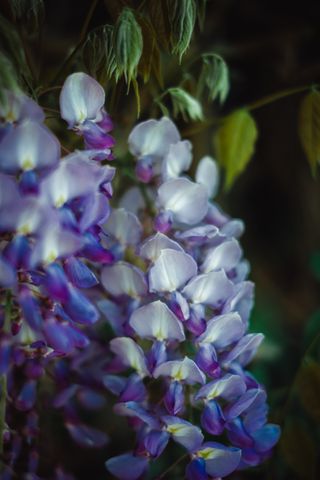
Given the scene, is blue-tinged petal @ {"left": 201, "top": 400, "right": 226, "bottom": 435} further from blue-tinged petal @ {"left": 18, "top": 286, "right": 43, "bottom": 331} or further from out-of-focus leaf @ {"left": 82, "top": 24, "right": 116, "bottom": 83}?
out-of-focus leaf @ {"left": 82, "top": 24, "right": 116, "bottom": 83}

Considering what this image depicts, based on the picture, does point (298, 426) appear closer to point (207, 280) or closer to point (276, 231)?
point (207, 280)

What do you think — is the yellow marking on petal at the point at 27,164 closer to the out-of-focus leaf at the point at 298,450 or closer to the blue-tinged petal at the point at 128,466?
the blue-tinged petal at the point at 128,466

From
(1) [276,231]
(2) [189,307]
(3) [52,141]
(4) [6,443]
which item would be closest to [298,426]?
(2) [189,307]

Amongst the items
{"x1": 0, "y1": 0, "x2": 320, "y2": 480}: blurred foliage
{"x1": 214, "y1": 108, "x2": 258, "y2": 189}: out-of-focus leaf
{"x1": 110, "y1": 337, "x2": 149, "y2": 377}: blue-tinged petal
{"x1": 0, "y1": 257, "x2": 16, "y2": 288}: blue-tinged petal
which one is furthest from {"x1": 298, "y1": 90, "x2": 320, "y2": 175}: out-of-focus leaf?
{"x1": 0, "y1": 257, "x2": 16, "y2": 288}: blue-tinged petal

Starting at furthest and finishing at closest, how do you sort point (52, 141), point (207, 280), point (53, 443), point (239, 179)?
point (239, 179)
point (53, 443)
point (207, 280)
point (52, 141)

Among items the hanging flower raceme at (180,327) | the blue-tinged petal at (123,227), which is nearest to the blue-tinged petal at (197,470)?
the hanging flower raceme at (180,327)

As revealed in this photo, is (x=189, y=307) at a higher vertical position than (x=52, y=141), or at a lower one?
lower

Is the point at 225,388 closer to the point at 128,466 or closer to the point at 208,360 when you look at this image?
the point at 208,360
